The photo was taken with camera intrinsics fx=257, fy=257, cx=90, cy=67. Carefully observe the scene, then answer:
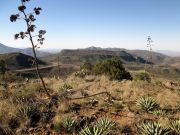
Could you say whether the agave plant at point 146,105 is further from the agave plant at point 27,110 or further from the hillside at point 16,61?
the hillside at point 16,61

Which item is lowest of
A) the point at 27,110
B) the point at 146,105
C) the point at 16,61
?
the point at 16,61

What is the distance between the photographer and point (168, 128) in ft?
27.4

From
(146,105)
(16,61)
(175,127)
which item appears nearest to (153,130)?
(175,127)

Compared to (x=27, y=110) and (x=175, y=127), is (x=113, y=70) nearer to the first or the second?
(x=27, y=110)

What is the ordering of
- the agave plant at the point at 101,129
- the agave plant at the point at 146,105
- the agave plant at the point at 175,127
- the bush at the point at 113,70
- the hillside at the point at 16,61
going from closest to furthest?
1. the agave plant at the point at 101,129
2. the agave plant at the point at 175,127
3. the agave plant at the point at 146,105
4. the bush at the point at 113,70
5. the hillside at the point at 16,61

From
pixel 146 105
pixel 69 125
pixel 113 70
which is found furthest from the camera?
pixel 113 70

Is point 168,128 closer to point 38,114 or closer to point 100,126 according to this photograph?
point 100,126

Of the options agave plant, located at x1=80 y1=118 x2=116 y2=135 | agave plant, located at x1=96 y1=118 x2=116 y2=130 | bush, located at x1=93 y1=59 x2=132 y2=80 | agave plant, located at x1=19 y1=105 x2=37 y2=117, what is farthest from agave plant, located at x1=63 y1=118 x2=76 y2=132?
bush, located at x1=93 y1=59 x2=132 y2=80

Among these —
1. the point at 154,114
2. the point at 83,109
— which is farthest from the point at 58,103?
the point at 154,114

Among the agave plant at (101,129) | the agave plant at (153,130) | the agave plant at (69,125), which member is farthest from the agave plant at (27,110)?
the agave plant at (153,130)

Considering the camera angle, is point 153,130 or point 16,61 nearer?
point 153,130

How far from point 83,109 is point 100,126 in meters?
2.56

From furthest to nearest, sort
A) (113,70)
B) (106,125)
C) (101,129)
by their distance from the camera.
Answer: (113,70) < (106,125) < (101,129)

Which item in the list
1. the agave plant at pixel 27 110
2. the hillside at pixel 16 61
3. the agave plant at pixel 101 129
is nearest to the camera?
the agave plant at pixel 101 129
